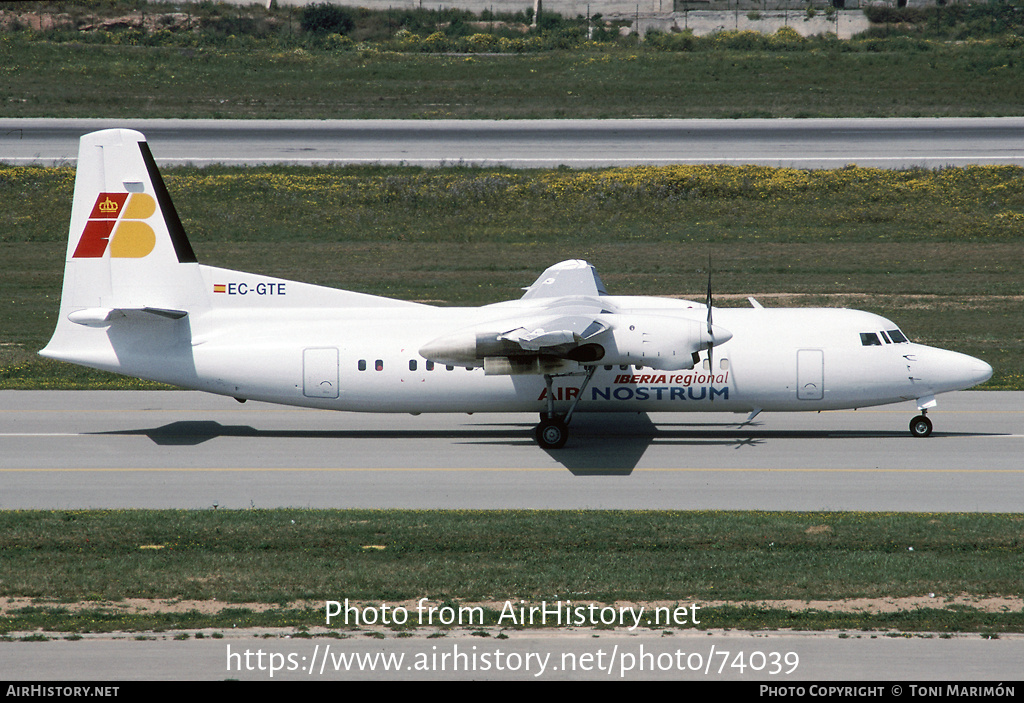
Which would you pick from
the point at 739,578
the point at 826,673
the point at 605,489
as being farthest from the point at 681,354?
the point at 826,673

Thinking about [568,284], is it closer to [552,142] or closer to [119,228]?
[119,228]

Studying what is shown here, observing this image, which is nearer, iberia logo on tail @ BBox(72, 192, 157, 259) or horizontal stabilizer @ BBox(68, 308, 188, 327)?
horizontal stabilizer @ BBox(68, 308, 188, 327)

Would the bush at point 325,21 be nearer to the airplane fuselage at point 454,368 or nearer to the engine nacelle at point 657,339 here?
the airplane fuselage at point 454,368

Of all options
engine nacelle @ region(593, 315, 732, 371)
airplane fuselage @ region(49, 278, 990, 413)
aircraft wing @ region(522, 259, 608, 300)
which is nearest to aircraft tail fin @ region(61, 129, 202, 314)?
airplane fuselage @ region(49, 278, 990, 413)

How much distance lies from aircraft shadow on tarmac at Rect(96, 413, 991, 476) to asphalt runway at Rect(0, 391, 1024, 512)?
0.07 metres

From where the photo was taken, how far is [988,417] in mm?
24188

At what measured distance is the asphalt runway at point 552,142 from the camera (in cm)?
5400

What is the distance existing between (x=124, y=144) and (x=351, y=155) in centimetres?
3437

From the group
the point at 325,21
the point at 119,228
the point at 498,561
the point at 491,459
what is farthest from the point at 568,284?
the point at 325,21

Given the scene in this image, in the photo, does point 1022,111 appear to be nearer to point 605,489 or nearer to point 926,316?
point 926,316

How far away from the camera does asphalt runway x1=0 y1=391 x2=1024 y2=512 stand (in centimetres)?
1811

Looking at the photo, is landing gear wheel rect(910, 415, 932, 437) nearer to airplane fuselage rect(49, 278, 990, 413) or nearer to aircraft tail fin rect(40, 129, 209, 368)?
airplane fuselage rect(49, 278, 990, 413)

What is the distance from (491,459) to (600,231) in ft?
92.5

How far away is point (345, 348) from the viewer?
71.7ft
